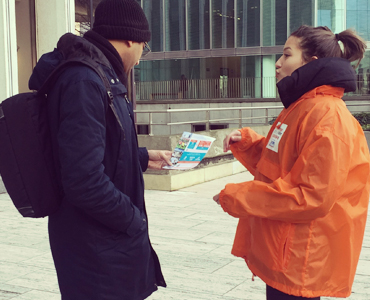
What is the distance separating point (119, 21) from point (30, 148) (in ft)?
2.16

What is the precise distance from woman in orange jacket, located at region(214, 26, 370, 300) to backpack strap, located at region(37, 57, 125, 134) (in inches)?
25.6

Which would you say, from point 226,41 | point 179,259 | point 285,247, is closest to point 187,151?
point 285,247

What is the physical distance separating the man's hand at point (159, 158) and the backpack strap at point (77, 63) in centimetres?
77

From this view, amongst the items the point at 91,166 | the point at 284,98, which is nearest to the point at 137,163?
the point at 91,166

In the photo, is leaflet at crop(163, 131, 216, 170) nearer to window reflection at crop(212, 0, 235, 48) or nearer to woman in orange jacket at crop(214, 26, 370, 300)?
woman in orange jacket at crop(214, 26, 370, 300)

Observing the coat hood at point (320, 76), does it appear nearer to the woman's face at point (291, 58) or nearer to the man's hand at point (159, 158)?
the woman's face at point (291, 58)

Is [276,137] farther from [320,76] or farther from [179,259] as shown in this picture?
[179,259]

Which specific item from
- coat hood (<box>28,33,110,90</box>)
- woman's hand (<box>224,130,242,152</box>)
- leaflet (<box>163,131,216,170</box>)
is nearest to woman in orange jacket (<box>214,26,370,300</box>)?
woman's hand (<box>224,130,242,152</box>)

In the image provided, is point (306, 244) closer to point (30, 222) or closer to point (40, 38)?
point (30, 222)

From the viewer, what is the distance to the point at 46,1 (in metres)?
10.6

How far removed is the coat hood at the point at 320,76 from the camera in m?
2.35

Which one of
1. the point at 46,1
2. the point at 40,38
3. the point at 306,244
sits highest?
the point at 46,1

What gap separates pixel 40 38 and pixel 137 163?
9044mm

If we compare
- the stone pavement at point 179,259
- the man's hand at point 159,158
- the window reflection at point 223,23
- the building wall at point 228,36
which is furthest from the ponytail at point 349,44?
the window reflection at point 223,23
